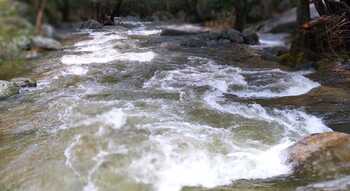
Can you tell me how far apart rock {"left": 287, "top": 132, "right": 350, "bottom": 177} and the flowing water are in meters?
0.25

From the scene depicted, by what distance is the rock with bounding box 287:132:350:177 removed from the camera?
583 centimetres

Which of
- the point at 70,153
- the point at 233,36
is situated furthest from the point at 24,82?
the point at 233,36

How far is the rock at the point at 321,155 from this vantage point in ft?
19.1

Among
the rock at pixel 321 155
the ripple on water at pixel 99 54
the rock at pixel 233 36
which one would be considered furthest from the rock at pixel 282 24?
the rock at pixel 321 155

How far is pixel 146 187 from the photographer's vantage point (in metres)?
5.72

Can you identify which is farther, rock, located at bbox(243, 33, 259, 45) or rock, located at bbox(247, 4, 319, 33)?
rock, located at bbox(247, 4, 319, 33)

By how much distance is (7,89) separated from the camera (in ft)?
35.3

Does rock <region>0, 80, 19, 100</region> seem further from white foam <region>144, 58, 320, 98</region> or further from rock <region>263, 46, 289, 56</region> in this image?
rock <region>263, 46, 289, 56</region>

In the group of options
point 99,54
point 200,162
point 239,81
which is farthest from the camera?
point 99,54

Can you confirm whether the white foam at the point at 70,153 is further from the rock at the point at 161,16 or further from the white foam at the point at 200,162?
the rock at the point at 161,16

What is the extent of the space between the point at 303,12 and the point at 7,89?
9.11 m

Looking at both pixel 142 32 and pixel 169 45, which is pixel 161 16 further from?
pixel 169 45

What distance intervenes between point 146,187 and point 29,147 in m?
2.41

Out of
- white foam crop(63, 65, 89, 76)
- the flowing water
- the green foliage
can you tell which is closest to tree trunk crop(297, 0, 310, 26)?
the flowing water
